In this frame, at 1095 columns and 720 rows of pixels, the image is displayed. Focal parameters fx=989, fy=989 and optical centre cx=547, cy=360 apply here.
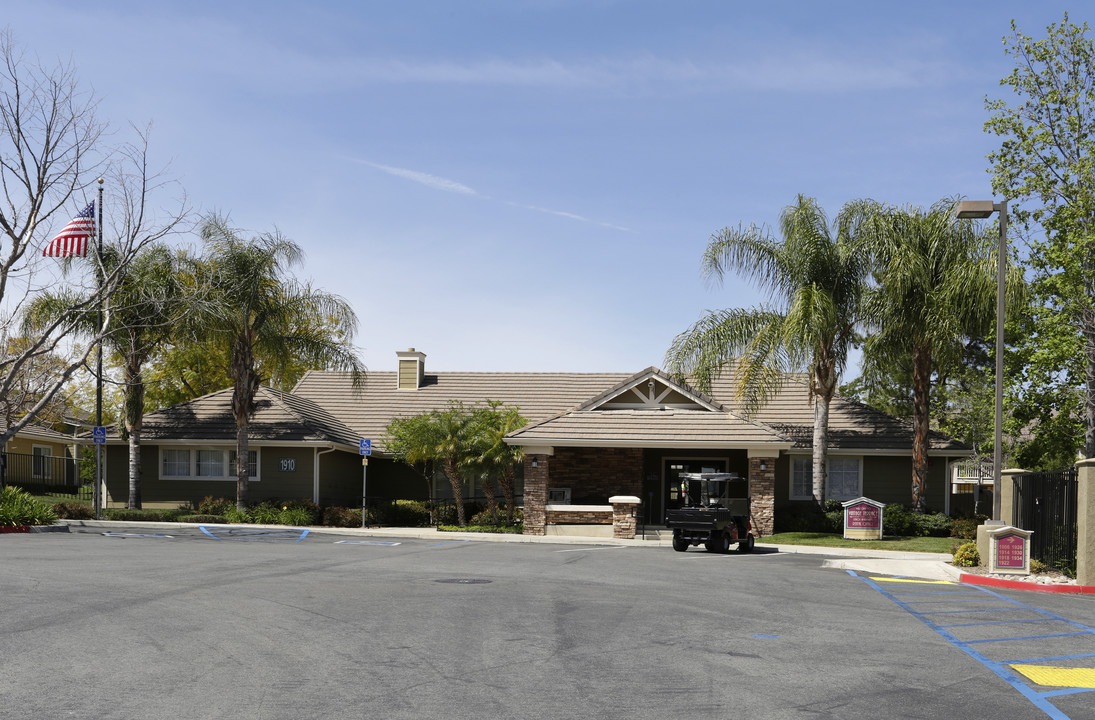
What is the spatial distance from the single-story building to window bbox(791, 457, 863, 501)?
1.3 inches

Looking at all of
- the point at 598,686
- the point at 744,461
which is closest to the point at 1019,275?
the point at 744,461

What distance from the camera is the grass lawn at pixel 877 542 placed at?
83.0 ft

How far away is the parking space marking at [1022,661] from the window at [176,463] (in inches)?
1000

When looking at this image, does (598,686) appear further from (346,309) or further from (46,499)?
(46,499)

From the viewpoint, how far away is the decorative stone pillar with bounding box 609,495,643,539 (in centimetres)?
2789

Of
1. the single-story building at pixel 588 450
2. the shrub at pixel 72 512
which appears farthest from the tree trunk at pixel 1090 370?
the shrub at pixel 72 512

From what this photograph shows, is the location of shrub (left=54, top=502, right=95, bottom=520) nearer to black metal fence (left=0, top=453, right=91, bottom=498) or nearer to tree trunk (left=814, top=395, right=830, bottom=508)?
black metal fence (left=0, top=453, right=91, bottom=498)

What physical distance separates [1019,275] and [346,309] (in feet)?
64.8

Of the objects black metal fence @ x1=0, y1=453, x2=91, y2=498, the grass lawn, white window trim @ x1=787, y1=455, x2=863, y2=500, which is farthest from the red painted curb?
black metal fence @ x1=0, y1=453, x2=91, y2=498

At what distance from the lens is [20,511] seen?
26062 mm

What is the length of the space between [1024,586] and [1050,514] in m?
2.90

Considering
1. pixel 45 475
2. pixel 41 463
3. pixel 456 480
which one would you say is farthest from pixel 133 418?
pixel 41 463

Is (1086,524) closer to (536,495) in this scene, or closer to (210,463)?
(536,495)

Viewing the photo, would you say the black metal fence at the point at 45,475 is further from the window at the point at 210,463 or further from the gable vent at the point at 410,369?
the gable vent at the point at 410,369
